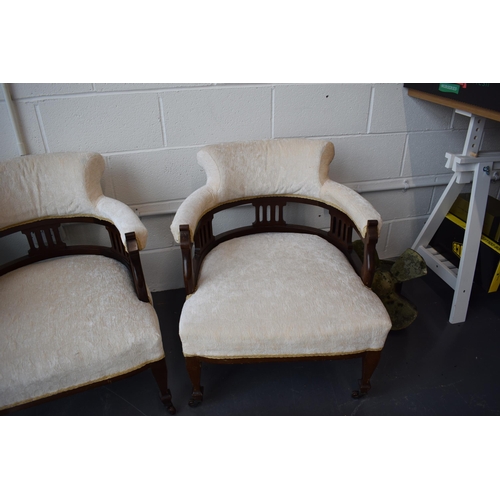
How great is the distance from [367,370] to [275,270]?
486mm

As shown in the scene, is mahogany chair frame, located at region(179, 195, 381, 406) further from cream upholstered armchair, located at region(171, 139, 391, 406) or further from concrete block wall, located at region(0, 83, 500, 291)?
concrete block wall, located at region(0, 83, 500, 291)

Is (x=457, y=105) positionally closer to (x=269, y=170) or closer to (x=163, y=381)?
(x=269, y=170)

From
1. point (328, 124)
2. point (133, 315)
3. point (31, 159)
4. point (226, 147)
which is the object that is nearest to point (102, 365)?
point (133, 315)

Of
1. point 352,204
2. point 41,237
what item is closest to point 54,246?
point 41,237

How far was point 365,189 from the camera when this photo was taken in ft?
6.72

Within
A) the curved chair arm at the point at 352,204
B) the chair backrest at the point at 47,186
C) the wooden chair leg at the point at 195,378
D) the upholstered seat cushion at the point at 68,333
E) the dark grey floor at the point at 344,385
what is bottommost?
the dark grey floor at the point at 344,385

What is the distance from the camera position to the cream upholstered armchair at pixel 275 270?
4.14 ft

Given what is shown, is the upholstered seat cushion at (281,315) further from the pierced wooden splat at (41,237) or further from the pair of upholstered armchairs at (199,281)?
the pierced wooden splat at (41,237)

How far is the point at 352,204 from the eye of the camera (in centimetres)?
149

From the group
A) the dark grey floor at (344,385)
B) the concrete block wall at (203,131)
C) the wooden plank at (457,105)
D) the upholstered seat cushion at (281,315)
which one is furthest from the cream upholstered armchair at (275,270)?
the wooden plank at (457,105)

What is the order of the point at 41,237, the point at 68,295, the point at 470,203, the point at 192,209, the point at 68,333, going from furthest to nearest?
the point at 470,203 < the point at 41,237 < the point at 192,209 < the point at 68,295 < the point at 68,333

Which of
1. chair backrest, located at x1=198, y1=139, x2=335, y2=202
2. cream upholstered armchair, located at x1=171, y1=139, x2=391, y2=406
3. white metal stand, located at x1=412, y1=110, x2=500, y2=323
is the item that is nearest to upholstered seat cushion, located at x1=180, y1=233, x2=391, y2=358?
cream upholstered armchair, located at x1=171, y1=139, x2=391, y2=406

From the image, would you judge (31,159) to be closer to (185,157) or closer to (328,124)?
(185,157)

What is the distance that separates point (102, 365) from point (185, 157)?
1004 millimetres
